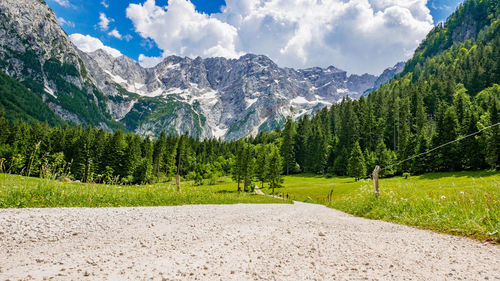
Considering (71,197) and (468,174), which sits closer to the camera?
(71,197)

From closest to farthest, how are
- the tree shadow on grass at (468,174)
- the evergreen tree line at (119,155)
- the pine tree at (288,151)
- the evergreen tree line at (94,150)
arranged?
the tree shadow on grass at (468,174) < the evergreen tree line at (119,155) < the evergreen tree line at (94,150) < the pine tree at (288,151)

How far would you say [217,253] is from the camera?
14.6 ft

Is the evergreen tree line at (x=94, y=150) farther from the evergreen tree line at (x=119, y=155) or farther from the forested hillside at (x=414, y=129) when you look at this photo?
the forested hillside at (x=414, y=129)

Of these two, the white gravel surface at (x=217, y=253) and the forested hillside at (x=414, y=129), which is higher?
the forested hillside at (x=414, y=129)

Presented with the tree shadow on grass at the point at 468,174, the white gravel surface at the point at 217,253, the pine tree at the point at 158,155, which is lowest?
A: the white gravel surface at the point at 217,253

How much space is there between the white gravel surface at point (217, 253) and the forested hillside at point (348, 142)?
4045 cm

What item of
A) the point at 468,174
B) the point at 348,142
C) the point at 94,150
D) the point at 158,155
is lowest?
the point at 468,174

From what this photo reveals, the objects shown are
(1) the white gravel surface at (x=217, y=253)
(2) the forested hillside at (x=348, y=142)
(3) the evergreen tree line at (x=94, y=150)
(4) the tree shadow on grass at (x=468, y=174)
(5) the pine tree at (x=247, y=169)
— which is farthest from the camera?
(3) the evergreen tree line at (x=94, y=150)

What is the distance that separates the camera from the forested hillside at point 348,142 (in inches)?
2213

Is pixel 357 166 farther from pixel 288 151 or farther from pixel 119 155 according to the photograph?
pixel 119 155

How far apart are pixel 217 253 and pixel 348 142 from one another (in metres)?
95.0

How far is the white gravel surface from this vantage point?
3449 mm

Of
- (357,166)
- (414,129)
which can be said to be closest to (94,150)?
(357,166)

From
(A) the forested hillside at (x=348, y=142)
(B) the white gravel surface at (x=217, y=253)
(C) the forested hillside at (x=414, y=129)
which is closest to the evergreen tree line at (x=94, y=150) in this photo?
(A) the forested hillside at (x=348, y=142)
